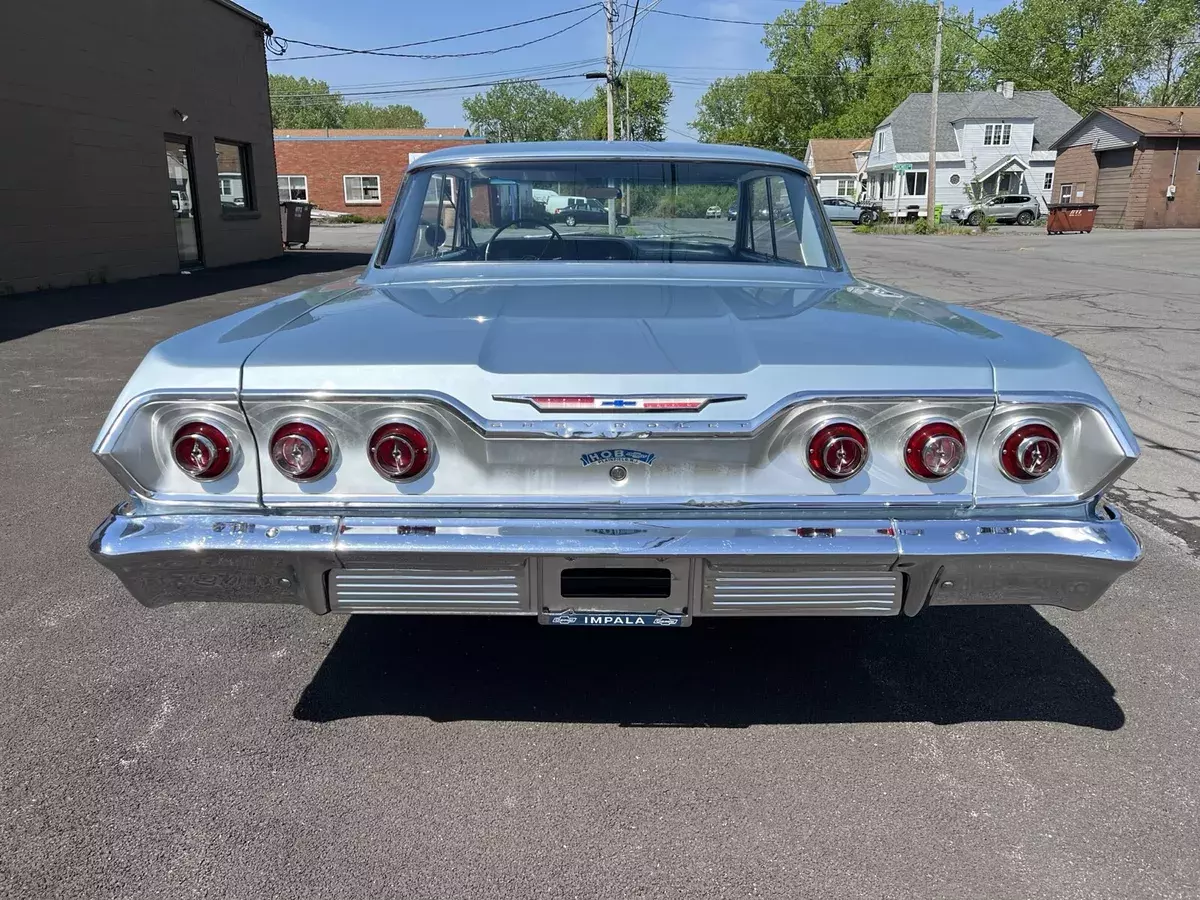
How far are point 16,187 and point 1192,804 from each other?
13956 mm

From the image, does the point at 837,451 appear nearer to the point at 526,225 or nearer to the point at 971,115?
the point at 526,225

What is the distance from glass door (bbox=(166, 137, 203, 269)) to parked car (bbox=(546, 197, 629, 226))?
46.8ft

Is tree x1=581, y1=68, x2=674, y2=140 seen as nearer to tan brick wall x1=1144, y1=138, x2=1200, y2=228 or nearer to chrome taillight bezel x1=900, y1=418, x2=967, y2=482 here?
tan brick wall x1=1144, y1=138, x2=1200, y2=228

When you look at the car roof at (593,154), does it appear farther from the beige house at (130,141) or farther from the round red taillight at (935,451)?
the beige house at (130,141)

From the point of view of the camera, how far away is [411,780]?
245cm

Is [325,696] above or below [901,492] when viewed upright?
below

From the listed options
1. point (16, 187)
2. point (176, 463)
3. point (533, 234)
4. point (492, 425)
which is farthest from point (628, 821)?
point (16, 187)

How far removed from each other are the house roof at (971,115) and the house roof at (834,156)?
874cm

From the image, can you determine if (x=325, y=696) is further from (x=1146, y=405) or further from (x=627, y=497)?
(x=1146, y=405)

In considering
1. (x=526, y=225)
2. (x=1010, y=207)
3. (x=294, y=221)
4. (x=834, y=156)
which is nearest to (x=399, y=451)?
(x=526, y=225)

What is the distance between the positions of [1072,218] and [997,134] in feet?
66.8

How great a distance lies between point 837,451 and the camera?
7.20 feet

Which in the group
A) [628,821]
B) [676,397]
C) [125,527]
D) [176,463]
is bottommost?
[628,821]

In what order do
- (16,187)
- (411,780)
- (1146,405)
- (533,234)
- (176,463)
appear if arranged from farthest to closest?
(16,187) → (1146,405) → (533,234) → (411,780) → (176,463)
